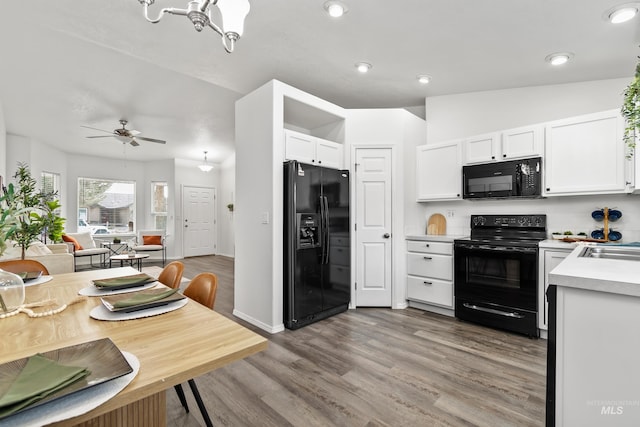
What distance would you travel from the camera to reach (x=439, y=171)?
3.78 metres

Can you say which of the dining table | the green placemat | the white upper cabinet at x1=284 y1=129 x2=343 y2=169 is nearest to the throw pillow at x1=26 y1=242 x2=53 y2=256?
the white upper cabinet at x1=284 y1=129 x2=343 y2=169

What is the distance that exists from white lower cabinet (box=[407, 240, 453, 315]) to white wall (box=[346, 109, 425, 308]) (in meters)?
0.11

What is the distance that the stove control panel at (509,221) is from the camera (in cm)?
331

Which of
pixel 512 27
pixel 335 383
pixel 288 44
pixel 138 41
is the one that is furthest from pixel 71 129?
pixel 512 27

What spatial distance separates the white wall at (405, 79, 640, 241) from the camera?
311cm

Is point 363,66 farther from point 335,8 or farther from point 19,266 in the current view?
point 19,266

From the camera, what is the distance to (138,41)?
2.84 m

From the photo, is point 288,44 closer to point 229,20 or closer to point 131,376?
point 229,20

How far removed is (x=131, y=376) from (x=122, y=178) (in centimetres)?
881

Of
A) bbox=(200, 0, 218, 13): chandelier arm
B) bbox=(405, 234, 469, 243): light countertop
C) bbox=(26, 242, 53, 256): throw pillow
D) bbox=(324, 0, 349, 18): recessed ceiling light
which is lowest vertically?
bbox=(26, 242, 53, 256): throw pillow

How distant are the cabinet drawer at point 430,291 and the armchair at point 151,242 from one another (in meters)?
6.17

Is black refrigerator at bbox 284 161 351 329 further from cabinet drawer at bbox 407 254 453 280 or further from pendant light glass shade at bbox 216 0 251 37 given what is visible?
pendant light glass shade at bbox 216 0 251 37

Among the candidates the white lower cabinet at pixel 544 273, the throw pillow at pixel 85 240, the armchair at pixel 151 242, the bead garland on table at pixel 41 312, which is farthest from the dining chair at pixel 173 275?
the throw pillow at pixel 85 240

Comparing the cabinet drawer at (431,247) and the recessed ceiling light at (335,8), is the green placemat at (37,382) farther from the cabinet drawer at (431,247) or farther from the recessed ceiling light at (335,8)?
the cabinet drawer at (431,247)
